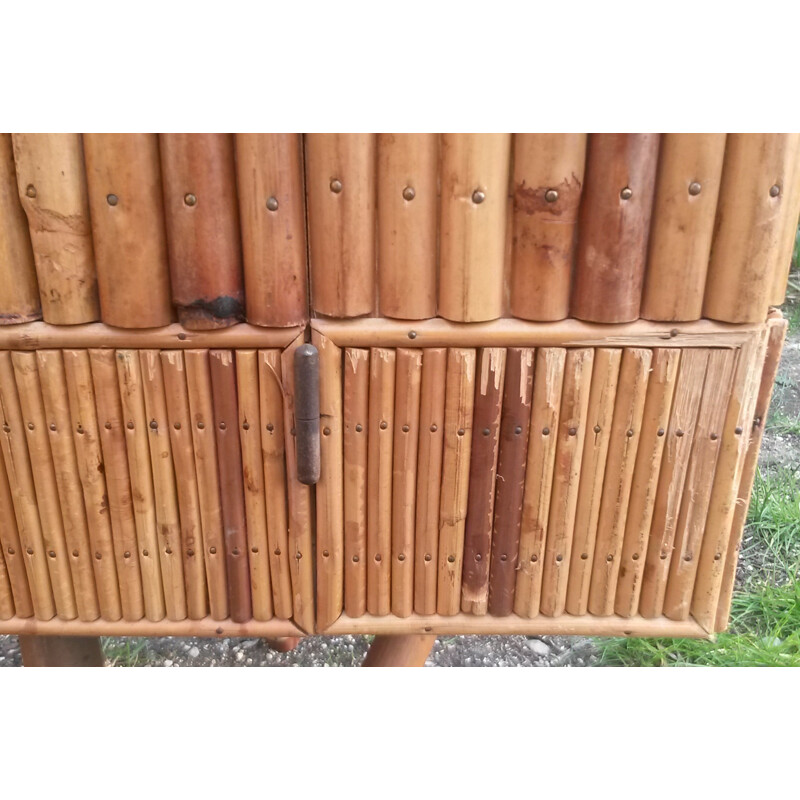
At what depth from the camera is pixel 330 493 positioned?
1.37 meters

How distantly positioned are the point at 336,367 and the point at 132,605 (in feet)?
2.30

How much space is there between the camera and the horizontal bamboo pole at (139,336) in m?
1.25

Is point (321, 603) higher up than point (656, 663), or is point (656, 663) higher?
point (321, 603)

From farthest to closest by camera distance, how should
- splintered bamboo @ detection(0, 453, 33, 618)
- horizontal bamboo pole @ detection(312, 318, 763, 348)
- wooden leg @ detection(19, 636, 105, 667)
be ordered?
wooden leg @ detection(19, 636, 105, 667) < splintered bamboo @ detection(0, 453, 33, 618) < horizontal bamboo pole @ detection(312, 318, 763, 348)

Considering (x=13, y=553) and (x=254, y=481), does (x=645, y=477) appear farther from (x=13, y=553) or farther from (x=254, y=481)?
(x=13, y=553)

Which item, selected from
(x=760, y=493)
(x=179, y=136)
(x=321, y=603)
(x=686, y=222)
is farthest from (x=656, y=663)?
(x=179, y=136)

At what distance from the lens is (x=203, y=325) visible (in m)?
1.24

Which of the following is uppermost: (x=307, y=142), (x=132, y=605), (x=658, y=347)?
(x=307, y=142)

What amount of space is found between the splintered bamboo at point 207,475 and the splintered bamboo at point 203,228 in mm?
95

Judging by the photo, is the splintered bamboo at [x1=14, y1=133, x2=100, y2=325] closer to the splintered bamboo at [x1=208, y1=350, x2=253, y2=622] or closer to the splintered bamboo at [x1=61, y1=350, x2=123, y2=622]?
the splintered bamboo at [x1=61, y1=350, x2=123, y2=622]

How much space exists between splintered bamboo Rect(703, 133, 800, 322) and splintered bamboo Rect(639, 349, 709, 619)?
107 mm

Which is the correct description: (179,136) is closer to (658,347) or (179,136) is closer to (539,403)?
(539,403)

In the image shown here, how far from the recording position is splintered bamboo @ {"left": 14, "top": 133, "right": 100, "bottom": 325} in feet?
3.77

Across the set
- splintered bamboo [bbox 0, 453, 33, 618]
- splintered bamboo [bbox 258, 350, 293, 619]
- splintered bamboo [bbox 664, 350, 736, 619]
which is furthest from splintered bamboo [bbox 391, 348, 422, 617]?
splintered bamboo [bbox 0, 453, 33, 618]
